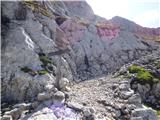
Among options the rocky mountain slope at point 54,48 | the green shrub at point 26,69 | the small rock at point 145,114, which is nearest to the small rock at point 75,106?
the rocky mountain slope at point 54,48

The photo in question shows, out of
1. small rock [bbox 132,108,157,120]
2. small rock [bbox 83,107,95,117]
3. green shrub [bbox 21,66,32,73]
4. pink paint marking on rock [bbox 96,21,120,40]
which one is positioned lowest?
small rock [bbox 132,108,157,120]

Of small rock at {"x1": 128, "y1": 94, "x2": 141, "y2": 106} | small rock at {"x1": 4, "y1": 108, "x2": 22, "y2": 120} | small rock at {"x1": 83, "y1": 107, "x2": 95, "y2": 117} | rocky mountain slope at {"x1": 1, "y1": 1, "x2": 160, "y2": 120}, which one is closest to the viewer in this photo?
small rock at {"x1": 83, "y1": 107, "x2": 95, "y2": 117}

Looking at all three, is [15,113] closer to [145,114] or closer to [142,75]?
[145,114]

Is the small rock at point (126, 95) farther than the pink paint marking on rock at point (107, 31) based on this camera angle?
No

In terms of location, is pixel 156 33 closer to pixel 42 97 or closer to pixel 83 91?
pixel 83 91

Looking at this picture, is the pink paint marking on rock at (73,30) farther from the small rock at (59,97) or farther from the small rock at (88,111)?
the small rock at (88,111)

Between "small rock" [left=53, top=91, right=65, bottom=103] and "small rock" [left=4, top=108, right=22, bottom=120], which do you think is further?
"small rock" [left=53, top=91, right=65, bottom=103]

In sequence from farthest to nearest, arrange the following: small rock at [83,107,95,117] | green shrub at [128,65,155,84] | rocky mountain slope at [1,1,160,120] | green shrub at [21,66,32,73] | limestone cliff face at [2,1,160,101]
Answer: green shrub at [128,65,155,84]
green shrub at [21,66,32,73]
limestone cliff face at [2,1,160,101]
rocky mountain slope at [1,1,160,120]
small rock at [83,107,95,117]

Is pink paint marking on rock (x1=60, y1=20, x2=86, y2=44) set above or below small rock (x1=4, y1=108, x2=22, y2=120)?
above

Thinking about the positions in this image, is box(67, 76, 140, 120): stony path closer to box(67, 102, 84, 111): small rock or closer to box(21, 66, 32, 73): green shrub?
box(67, 102, 84, 111): small rock

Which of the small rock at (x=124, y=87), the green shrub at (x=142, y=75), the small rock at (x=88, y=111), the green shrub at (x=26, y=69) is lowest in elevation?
the small rock at (x=88, y=111)

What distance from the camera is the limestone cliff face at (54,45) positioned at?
62125mm

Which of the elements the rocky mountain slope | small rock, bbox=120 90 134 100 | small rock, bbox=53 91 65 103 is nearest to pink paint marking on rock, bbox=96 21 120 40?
the rocky mountain slope

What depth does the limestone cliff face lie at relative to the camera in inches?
2446
